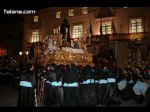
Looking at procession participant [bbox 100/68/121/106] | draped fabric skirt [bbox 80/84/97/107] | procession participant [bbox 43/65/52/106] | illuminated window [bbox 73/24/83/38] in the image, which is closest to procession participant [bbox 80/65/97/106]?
draped fabric skirt [bbox 80/84/97/107]

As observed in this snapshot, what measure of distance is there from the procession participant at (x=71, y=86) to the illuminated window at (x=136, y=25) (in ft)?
5.26

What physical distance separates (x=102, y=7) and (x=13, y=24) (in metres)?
2.00

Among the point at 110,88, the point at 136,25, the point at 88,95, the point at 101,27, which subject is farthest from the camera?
the point at 101,27

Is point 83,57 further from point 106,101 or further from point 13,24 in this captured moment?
point 13,24

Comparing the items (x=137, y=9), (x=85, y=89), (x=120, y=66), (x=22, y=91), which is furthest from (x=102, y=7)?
(x=22, y=91)

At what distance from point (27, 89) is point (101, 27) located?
2.21m

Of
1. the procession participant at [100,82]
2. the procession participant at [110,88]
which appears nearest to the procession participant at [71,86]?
the procession participant at [100,82]

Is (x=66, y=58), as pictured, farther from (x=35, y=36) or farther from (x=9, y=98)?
(x=9, y=98)

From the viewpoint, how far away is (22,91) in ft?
21.8

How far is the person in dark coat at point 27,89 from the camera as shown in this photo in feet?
21.6

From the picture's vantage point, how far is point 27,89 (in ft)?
21.9

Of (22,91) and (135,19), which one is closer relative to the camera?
(22,91)

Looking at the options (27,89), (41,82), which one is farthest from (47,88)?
(27,89)

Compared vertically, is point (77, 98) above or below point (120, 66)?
below
